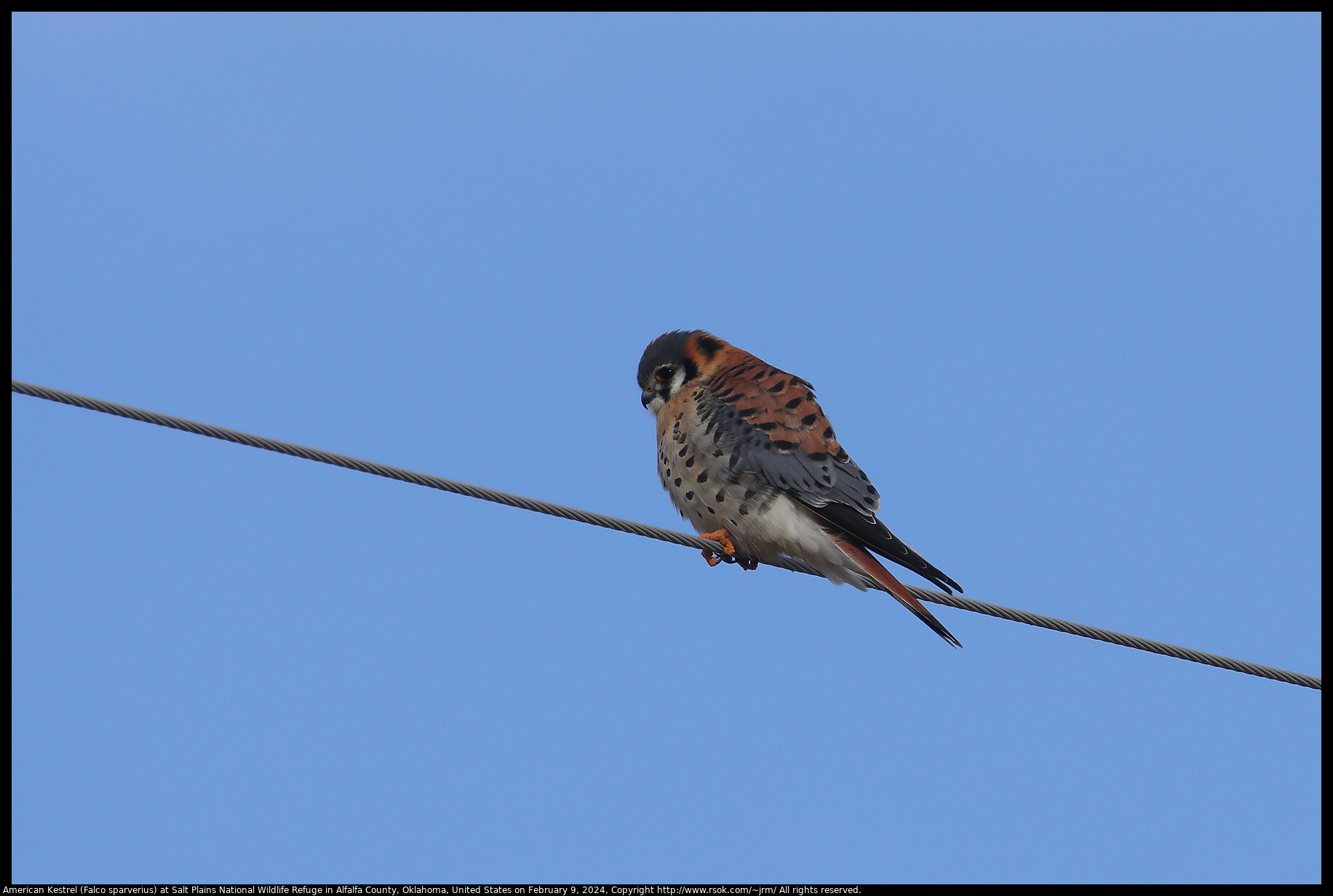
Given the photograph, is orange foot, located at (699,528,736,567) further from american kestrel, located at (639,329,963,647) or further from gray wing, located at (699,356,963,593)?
gray wing, located at (699,356,963,593)

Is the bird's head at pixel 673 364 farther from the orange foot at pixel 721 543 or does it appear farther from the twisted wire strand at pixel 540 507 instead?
the twisted wire strand at pixel 540 507

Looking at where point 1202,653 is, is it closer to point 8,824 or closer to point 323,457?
point 323,457

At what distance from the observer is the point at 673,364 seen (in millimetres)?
5324

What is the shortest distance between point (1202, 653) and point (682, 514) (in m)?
2.27

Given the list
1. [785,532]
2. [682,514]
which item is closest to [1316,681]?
[785,532]

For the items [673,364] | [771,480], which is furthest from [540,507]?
[673,364]

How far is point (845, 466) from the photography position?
15.0 feet

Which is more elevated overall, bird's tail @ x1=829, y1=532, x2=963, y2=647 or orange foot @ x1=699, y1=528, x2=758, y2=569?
orange foot @ x1=699, y1=528, x2=758, y2=569

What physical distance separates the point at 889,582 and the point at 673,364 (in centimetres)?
174

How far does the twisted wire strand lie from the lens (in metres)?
2.99

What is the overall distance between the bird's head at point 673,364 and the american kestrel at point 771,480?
61mm

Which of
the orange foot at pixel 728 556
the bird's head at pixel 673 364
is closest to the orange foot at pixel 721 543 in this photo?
the orange foot at pixel 728 556

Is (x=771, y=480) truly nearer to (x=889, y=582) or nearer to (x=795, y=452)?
(x=795, y=452)

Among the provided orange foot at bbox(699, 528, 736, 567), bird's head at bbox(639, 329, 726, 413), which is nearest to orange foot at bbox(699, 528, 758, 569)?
orange foot at bbox(699, 528, 736, 567)
